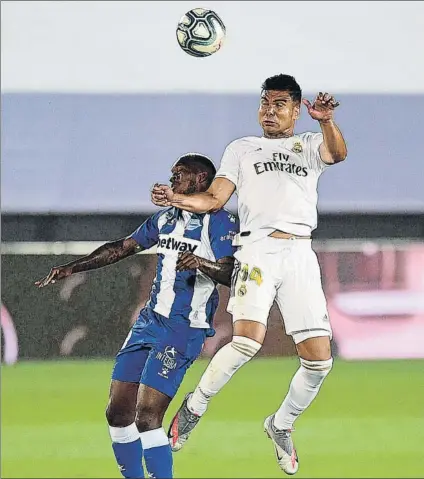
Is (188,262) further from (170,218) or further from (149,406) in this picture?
(149,406)

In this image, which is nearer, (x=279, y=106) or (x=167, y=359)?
(x=167, y=359)

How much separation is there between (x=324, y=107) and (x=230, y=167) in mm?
503

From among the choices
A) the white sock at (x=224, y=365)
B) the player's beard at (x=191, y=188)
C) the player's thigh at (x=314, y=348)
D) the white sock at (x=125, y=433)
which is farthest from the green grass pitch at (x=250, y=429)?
the player's beard at (x=191, y=188)

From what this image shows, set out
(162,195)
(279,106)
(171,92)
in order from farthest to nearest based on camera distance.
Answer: (171,92) < (279,106) < (162,195)

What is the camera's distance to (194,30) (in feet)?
12.7

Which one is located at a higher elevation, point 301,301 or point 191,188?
point 191,188

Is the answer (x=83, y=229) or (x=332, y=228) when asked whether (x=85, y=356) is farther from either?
(x=332, y=228)

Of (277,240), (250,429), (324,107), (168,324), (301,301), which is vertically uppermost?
(324,107)

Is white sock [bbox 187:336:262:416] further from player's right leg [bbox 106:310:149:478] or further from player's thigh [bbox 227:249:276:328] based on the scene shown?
player's right leg [bbox 106:310:149:478]

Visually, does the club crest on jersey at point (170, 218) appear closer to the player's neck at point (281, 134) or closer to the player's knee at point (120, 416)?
the player's neck at point (281, 134)

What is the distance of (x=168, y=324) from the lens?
3.64 metres

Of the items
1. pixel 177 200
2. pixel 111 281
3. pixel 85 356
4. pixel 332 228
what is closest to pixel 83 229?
pixel 111 281

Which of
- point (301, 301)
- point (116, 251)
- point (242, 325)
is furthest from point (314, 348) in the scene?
point (116, 251)

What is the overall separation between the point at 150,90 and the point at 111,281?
1.33 meters
